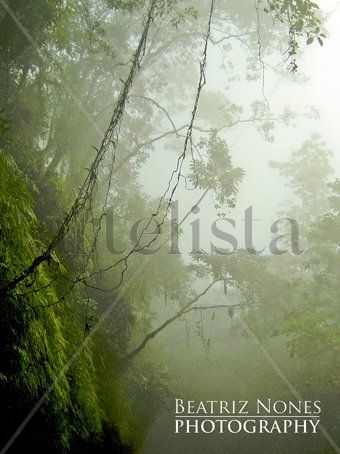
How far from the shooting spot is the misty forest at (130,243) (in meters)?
3.30

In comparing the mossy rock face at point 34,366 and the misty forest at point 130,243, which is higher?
the misty forest at point 130,243

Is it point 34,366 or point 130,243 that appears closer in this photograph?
point 34,366

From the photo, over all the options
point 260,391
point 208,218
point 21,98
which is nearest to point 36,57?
point 21,98

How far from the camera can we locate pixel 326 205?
81.3ft

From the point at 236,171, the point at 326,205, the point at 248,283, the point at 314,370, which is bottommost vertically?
the point at 314,370

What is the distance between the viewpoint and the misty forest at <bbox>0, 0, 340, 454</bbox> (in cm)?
330

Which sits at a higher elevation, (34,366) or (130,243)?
(130,243)

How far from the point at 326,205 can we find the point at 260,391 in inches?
503

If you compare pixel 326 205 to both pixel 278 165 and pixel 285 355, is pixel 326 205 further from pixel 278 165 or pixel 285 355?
pixel 285 355

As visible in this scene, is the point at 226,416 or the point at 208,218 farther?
the point at 208,218

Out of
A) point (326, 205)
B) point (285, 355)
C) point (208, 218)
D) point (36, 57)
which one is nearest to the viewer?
point (36, 57)

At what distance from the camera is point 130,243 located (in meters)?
13.0

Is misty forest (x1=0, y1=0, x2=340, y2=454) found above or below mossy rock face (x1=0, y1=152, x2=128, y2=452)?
above

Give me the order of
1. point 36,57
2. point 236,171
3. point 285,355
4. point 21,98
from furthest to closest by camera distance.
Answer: point 285,355 < point 236,171 < point 21,98 < point 36,57
